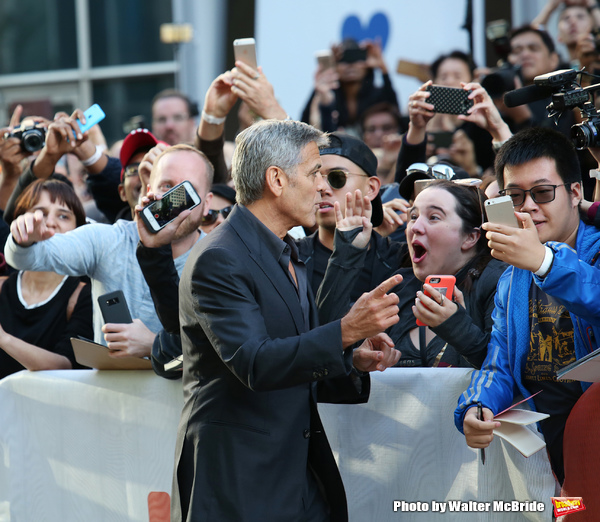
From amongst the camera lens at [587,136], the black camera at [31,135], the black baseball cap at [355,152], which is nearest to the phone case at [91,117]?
the black camera at [31,135]

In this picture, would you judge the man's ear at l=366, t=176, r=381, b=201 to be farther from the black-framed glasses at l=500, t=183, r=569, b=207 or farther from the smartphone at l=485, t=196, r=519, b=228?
the smartphone at l=485, t=196, r=519, b=228

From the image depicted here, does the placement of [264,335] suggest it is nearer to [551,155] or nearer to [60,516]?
[551,155]

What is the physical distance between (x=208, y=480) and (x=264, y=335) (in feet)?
1.53

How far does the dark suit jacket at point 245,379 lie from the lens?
231 centimetres

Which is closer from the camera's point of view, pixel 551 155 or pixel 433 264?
pixel 551 155

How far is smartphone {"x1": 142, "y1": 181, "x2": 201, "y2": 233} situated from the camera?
122 inches

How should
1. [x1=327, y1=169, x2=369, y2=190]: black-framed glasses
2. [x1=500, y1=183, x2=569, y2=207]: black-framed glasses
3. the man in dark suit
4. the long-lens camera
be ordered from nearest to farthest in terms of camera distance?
the man in dark suit, [x1=500, y1=183, x2=569, y2=207]: black-framed glasses, the long-lens camera, [x1=327, y1=169, x2=369, y2=190]: black-framed glasses

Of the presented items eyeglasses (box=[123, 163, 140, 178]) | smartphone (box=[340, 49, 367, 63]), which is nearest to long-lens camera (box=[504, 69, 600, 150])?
eyeglasses (box=[123, 163, 140, 178])

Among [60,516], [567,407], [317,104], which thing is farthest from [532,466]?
[317,104]

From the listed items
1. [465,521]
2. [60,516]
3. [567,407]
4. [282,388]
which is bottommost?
[60,516]

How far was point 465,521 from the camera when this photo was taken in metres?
2.90

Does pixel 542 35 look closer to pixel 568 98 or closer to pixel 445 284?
pixel 568 98

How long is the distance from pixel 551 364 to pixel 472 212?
91 centimetres

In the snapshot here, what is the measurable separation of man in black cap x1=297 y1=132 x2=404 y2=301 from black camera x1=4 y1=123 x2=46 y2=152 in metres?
1.75
